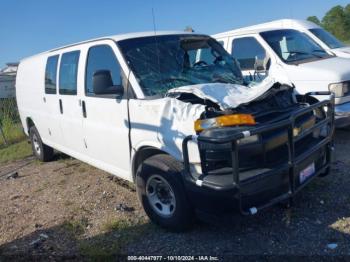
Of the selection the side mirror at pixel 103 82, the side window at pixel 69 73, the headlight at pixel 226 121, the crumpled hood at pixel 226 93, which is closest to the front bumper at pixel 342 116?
the crumpled hood at pixel 226 93

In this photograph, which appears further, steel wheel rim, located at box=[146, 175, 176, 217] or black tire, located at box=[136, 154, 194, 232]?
steel wheel rim, located at box=[146, 175, 176, 217]

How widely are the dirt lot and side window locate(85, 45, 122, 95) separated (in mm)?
1531

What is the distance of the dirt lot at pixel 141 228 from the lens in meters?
3.55

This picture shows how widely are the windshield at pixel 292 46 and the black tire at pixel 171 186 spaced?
4124 millimetres

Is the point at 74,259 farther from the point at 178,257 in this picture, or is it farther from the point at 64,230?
the point at 178,257

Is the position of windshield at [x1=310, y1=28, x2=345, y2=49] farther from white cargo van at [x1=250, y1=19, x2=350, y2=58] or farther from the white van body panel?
the white van body panel

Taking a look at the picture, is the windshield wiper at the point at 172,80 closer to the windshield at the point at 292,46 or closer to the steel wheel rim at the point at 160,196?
the steel wheel rim at the point at 160,196

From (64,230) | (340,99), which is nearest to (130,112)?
(64,230)

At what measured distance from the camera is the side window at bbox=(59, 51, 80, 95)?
5.29 meters

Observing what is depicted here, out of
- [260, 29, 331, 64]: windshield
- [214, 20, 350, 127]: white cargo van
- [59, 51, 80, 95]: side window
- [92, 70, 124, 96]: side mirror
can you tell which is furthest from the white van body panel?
[260, 29, 331, 64]: windshield

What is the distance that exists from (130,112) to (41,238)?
1.76 meters

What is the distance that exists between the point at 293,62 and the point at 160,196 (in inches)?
164

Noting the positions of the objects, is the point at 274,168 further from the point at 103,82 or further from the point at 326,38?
the point at 326,38

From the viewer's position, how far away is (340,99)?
6062 millimetres
